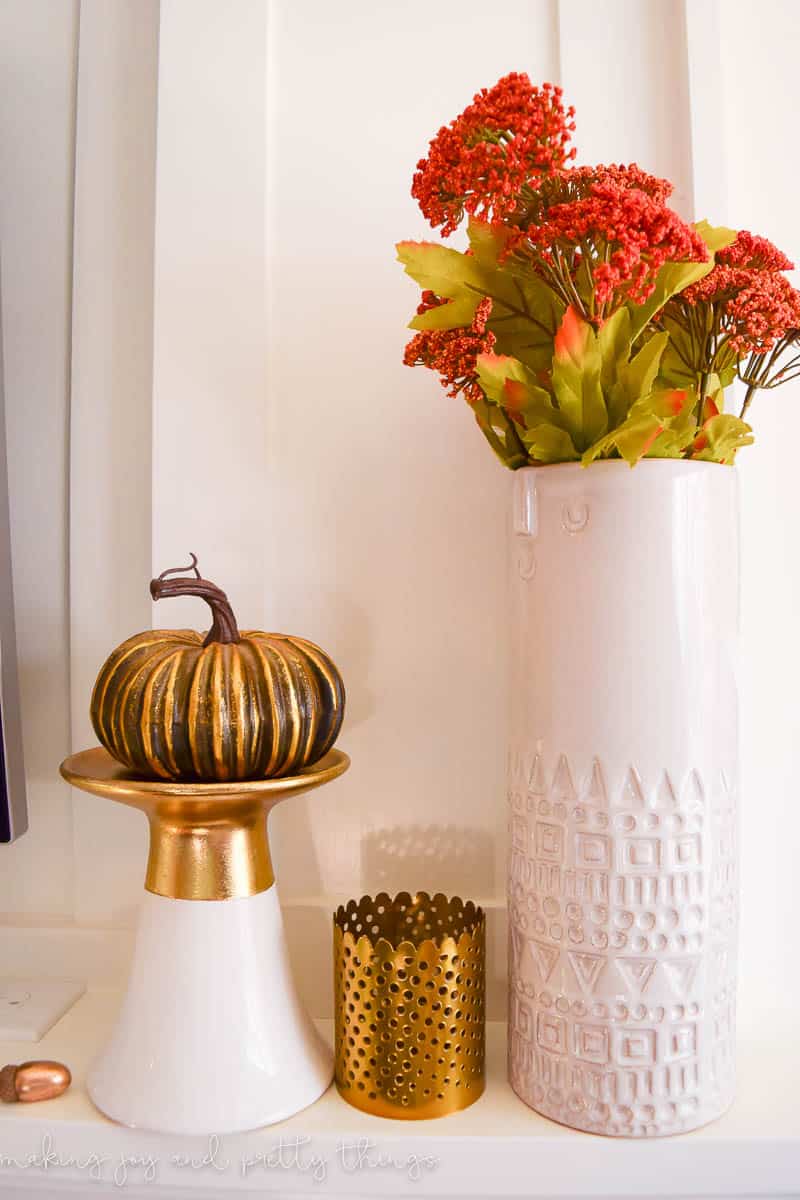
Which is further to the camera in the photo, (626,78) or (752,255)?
(626,78)

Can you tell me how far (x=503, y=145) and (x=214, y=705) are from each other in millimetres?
384

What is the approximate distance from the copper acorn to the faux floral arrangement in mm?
542

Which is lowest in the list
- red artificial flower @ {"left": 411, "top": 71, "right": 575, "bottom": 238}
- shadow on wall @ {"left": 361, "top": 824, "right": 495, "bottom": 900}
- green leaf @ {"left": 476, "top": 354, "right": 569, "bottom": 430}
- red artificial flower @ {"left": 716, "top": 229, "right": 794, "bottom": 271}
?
shadow on wall @ {"left": 361, "top": 824, "right": 495, "bottom": 900}

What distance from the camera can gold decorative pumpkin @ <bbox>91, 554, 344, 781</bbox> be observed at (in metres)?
0.57

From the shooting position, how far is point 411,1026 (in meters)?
0.60

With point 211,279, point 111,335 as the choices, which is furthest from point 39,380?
point 211,279

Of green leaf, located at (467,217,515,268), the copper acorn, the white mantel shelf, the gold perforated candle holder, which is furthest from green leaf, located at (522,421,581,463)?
the copper acorn

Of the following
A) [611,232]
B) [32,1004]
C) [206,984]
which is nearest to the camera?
[611,232]

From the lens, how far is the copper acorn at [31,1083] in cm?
62

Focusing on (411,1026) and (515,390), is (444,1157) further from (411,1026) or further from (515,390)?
(515,390)

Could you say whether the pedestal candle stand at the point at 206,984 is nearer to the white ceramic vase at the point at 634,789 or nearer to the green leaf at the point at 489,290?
the white ceramic vase at the point at 634,789

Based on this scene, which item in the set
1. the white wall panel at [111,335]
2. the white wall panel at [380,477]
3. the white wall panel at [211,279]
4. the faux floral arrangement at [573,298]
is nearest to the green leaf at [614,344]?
the faux floral arrangement at [573,298]

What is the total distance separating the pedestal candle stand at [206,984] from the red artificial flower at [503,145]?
1.26 ft

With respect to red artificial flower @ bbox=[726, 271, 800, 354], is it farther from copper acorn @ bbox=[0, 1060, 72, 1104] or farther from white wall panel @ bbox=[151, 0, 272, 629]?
copper acorn @ bbox=[0, 1060, 72, 1104]
